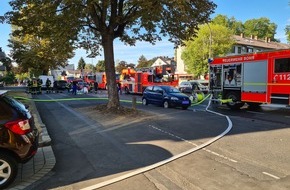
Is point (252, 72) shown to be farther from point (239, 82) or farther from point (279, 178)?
point (279, 178)

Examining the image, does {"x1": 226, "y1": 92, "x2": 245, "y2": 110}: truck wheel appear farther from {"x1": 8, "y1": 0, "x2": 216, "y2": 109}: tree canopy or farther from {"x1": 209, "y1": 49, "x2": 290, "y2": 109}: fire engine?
{"x1": 8, "y1": 0, "x2": 216, "y2": 109}: tree canopy

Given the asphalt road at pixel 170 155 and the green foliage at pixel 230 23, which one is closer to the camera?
the asphalt road at pixel 170 155

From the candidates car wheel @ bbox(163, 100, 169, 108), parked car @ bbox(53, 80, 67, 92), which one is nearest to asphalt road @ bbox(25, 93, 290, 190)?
car wheel @ bbox(163, 100, 169, 108)

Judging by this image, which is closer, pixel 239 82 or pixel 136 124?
pixel 136 124

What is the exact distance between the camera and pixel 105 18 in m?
17.0

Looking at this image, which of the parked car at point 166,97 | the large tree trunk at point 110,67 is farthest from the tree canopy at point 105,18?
the parked car at point 166,97

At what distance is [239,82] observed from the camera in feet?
61.6

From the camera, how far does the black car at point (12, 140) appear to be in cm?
559

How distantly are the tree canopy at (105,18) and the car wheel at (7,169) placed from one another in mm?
9391

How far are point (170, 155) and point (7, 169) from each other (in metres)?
3.56

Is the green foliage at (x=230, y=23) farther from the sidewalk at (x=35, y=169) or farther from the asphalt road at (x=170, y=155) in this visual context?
the sidewalk at (x=35, y=169)

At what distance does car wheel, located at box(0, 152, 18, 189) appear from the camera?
5583 mm

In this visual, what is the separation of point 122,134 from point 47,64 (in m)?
49.3

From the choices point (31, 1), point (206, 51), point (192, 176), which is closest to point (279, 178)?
point (192, 176)
